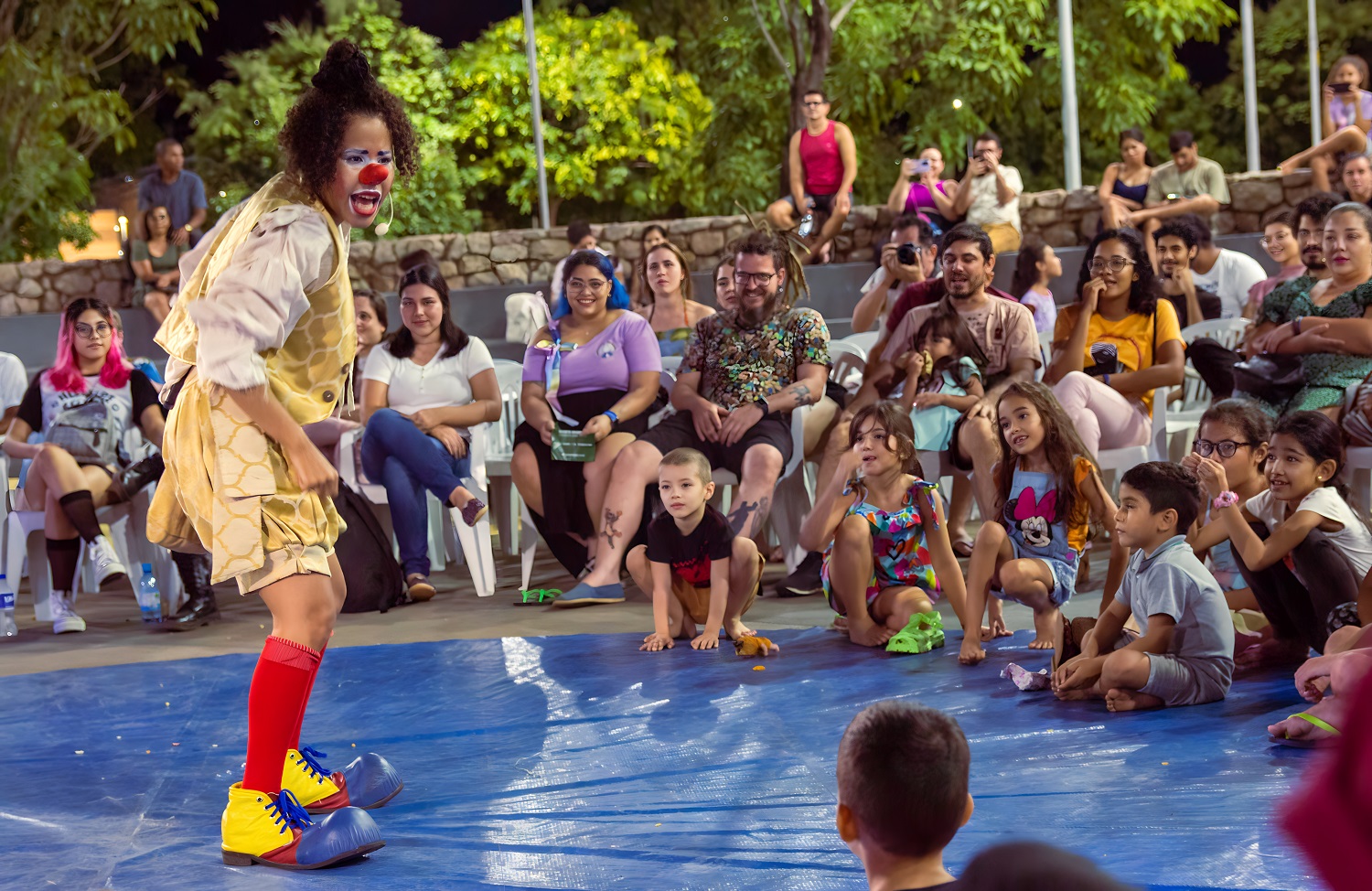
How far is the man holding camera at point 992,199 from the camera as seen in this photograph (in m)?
7.94

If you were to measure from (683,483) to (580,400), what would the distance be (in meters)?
1.20

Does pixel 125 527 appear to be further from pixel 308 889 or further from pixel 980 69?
pixel 980 69

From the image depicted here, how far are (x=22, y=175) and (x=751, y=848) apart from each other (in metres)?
12.5

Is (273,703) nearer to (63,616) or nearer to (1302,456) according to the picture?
(1302,456)

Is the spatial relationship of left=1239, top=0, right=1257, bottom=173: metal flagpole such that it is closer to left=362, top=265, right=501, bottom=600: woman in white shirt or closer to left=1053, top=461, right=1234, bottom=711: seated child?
left=362, top=265, right=501, bottom=600: woman in white shirt

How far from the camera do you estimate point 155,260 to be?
28.9 feet

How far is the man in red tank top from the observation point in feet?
27.0

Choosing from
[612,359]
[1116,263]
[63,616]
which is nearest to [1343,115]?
[1116,263]

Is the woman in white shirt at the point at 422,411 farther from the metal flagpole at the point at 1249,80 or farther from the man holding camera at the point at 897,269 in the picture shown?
the metal flagpole at the point at 1249,80

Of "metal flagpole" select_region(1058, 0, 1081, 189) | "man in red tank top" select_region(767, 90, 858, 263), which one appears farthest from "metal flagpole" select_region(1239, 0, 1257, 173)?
"man in red tank top" select_region(767, 90, 858, 263)

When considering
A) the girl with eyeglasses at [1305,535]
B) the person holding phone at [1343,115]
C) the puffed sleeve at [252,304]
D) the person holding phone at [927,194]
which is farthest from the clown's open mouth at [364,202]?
the person holding phone at [1343,115]

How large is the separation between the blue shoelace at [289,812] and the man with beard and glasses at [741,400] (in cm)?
219

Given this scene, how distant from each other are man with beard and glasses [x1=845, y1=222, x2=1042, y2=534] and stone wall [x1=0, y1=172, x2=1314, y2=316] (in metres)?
3.90

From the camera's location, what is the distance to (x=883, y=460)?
409 cm
